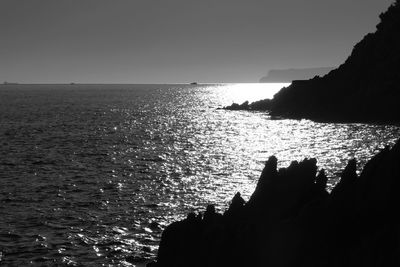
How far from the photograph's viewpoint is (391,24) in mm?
143625

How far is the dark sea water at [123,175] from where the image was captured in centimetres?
3831

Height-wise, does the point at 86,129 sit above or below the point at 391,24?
below

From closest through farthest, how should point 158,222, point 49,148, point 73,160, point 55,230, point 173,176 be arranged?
point 55,230, point 158,222, point 173,176, point 73,160, point 49,148

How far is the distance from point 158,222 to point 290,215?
17.6 metres

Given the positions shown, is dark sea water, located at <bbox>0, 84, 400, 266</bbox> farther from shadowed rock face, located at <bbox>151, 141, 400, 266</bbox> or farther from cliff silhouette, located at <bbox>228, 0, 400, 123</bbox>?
cliff silhouette, located at <bbox>228, 0, 400, 123</bbox>

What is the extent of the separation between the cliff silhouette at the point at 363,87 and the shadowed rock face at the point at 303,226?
104 metres

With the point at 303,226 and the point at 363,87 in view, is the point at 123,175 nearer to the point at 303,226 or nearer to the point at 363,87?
the point at 303,226

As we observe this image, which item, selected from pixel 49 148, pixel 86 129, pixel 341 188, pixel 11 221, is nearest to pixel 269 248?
pixel 341 188

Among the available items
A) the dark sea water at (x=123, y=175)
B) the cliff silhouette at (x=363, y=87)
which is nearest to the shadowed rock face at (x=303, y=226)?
the dark sea water at (x=123, y=175)

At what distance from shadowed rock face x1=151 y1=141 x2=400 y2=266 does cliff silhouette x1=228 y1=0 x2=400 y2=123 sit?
104 m

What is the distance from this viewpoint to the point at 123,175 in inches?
2616

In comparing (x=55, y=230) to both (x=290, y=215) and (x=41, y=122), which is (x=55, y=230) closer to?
(x=290, y=215)

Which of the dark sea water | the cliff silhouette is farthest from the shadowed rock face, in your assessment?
the cliff silhouette

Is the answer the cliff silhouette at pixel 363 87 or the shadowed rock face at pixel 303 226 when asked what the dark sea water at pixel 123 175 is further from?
the cliff silhouette at pixel 363 87
